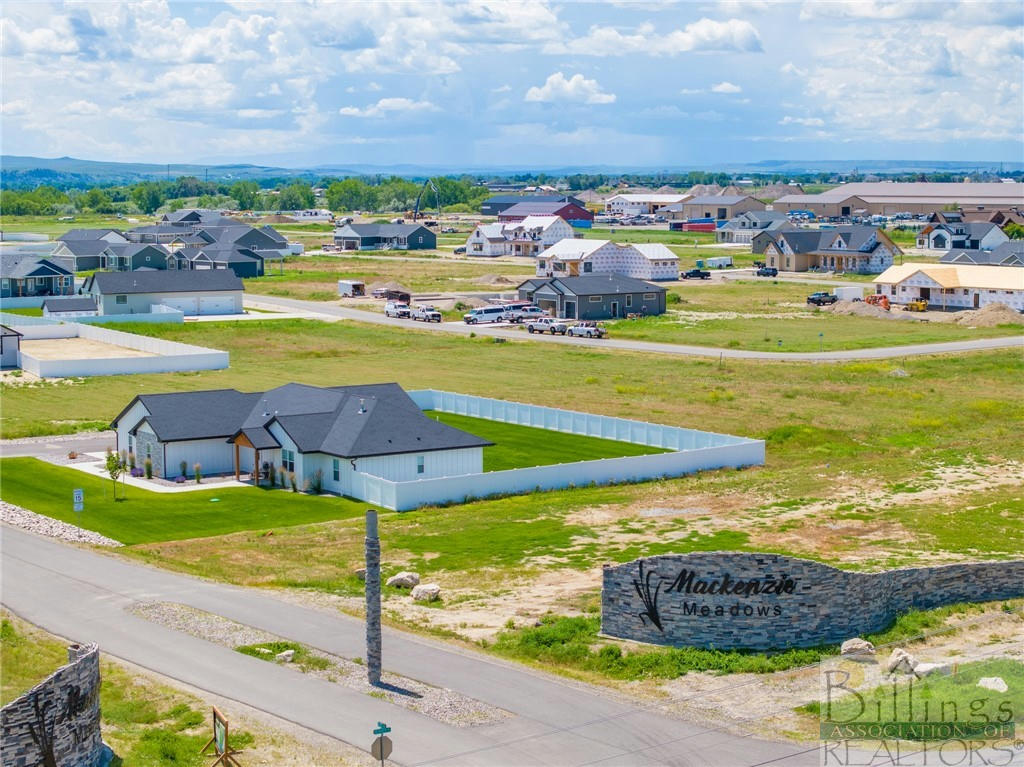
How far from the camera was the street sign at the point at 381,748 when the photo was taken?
74.2 ft

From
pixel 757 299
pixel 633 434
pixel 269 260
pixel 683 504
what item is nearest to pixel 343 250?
pixel 269 260

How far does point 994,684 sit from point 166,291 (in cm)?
8124

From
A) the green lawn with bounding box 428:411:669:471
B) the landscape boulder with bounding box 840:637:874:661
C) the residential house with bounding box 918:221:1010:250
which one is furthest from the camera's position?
the residential house with bounding box 918:221:1010:250

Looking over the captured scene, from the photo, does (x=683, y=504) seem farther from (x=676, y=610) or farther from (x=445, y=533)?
(x=676, y=610)

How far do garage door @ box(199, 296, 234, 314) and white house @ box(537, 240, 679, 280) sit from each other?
31.1 metres

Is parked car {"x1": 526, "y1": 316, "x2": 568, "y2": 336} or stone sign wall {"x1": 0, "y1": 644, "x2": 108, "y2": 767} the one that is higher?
stone sign wall {"x1": 0, "y1": 644, "x2": 108, "y2": 767}

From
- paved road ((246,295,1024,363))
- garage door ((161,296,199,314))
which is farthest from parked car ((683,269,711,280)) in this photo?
garage door ((161,296,199,314))

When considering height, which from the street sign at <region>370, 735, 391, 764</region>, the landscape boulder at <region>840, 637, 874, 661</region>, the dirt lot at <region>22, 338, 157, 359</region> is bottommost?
the dirt lot at <region>22, 338, 157, 359</region>

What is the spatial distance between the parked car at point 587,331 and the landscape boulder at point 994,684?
205ft

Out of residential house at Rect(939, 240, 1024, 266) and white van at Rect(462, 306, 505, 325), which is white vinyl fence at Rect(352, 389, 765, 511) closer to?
white van at Rect(462, 306, 505, 325)

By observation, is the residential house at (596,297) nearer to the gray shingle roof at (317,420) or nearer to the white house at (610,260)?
the white house at (610,260)

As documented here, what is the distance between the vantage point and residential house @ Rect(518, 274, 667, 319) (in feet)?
319

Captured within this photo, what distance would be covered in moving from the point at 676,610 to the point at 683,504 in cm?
1459

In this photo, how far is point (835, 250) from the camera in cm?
13038
